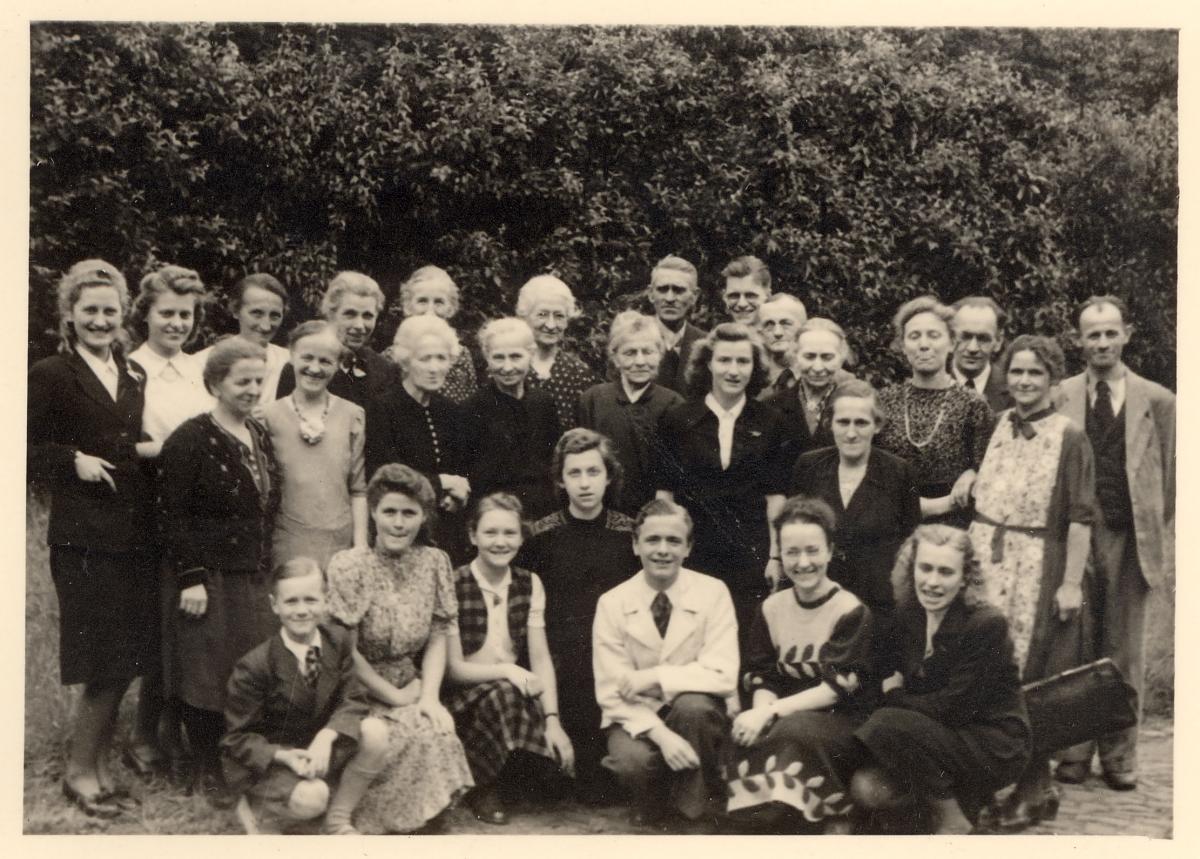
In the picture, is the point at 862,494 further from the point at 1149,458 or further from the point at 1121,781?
the point at 1121,781

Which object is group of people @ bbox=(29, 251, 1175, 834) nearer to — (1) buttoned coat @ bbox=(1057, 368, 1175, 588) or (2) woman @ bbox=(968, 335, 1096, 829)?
(2) woman @ bbox=(968, 335, 1096, 829)

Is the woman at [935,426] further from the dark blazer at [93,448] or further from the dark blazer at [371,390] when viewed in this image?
the dark blazer at [93,448]

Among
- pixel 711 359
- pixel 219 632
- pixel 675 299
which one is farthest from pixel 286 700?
pixel 675 299

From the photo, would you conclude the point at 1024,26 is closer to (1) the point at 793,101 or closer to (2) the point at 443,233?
(1) the point at 793,101

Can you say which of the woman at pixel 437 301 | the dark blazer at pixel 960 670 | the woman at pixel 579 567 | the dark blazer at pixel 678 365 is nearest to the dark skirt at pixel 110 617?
the woman at pixel 437 301

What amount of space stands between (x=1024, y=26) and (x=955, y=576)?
2801 mm

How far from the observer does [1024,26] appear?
709cm

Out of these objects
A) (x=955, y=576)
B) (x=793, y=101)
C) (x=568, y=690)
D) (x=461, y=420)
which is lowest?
(x=568, y=690)

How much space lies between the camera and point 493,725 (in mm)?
6273

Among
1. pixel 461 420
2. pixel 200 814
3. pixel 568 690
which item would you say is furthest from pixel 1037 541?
pixel 200 814

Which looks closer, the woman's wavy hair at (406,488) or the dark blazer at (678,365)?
the woman's wavy hair at (406,488)

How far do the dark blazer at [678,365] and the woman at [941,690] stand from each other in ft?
4.15

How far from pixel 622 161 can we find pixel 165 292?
2291 millimetres

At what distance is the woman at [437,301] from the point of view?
6516 mm
